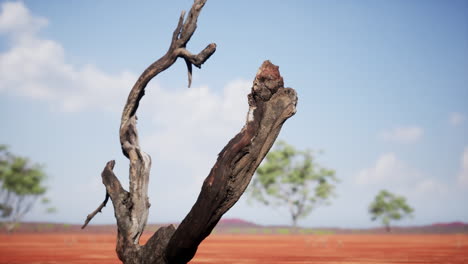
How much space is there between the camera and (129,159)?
978 cm

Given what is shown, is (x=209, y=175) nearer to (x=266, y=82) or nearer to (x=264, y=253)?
(x=266, y=82)

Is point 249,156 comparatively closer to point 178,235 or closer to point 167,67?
point 178,235

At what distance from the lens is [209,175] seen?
8.10 m

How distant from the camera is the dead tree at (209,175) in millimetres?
8047

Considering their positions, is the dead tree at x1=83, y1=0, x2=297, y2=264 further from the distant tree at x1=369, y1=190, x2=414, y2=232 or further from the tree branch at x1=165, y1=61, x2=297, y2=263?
the distant tree at x1=369, y1=190, x2=414, y2=232

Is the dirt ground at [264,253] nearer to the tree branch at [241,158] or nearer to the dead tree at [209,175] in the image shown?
the dead tree at [209,175]

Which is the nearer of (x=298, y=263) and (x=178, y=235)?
(x=178, y=235)

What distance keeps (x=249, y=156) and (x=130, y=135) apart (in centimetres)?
303

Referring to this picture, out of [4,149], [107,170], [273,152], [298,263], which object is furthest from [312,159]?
[107,170]

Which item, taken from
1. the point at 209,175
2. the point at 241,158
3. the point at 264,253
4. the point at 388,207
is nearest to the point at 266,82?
the point at 241,158

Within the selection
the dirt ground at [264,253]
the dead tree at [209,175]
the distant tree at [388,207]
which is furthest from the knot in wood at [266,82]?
the distant tree at [388,207]

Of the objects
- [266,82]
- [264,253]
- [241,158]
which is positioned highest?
[266,82]

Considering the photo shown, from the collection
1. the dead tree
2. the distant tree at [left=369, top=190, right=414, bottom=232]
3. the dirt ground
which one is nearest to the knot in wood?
the dead tree

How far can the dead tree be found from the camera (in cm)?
805
